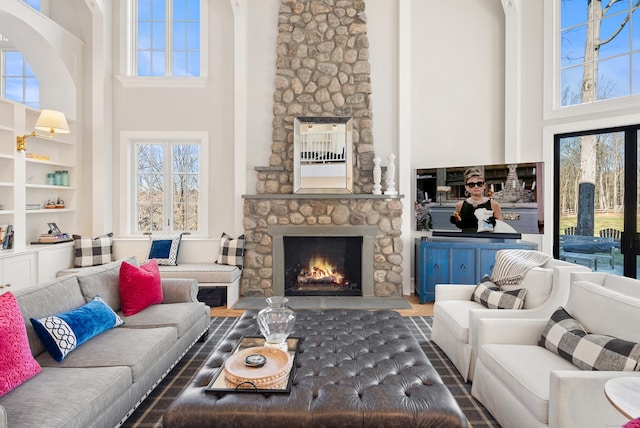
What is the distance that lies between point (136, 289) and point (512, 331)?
2851 mm

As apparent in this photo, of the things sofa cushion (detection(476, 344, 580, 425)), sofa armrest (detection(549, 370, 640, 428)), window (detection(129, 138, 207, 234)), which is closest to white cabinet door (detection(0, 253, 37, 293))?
window (detection(129, 138, 207, 234))

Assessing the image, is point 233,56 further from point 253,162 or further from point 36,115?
point 36,115

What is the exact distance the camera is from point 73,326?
210 centimetres

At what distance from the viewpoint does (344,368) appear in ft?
6.05

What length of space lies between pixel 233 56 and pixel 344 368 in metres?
4.51

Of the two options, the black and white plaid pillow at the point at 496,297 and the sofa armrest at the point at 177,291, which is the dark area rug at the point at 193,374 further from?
the black and white plaid pillow at the point at 496,297

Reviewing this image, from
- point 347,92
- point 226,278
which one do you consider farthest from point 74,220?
point 347,92

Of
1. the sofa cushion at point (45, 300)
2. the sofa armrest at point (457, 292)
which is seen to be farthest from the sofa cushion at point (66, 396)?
the sofa armrest at point (457, 292)

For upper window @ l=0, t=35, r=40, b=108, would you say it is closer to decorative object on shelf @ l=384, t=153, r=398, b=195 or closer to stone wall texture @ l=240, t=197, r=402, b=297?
stone wall texture @ l=240, t=197, r=402, b=297

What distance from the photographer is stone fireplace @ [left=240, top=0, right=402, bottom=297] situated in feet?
15.4

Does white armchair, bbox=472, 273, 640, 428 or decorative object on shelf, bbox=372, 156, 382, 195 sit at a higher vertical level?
decorative object on shelf, bbox=372, 156, 382, 195

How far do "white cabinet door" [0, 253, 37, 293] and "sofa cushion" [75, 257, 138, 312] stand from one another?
62.9 inches

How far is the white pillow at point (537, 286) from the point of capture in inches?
97.7

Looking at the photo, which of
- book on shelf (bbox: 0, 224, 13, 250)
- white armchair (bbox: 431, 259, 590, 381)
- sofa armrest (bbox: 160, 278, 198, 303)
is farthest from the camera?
book on shelf (bbox: 0, 224, 13, 250)
